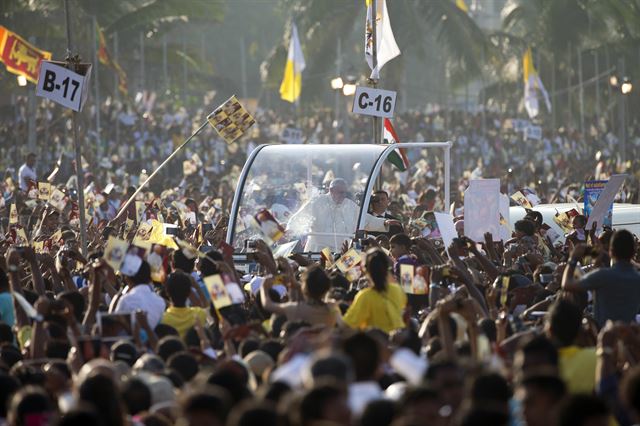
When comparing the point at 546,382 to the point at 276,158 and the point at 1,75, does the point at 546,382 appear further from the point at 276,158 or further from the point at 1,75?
the point at 1,75

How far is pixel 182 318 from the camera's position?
10219 mm

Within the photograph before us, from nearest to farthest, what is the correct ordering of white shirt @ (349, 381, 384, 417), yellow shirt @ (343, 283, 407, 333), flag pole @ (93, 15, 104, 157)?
white shirt @ (349, 381, 384, 417)
yellow shirt @ (343, 283, 407, 333)
flag pole @ (93, 15, 104, 157)

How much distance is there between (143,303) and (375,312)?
5.29ft

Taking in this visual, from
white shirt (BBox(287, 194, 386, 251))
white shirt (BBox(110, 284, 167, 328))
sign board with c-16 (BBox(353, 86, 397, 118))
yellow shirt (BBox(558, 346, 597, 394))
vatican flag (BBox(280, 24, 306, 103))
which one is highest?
vatican flag (BBox(280, 24, 306, 103))

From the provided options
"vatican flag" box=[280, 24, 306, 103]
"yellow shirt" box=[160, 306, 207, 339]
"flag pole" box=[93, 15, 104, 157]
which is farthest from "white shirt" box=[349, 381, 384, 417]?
"flag pole" box=[93, 15, 104, 157]

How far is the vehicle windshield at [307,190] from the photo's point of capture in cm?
1622

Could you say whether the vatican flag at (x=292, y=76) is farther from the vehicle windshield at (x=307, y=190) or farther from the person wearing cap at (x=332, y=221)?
the person wearing cap at (x=332, y=221)

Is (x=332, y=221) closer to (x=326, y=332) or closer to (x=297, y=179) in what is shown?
(x=297, y=179)

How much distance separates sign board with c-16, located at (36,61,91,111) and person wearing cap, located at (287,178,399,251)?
8.49 feet

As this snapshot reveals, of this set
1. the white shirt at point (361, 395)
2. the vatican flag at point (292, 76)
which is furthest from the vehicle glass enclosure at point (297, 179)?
the vatican flag at point (292, 76)

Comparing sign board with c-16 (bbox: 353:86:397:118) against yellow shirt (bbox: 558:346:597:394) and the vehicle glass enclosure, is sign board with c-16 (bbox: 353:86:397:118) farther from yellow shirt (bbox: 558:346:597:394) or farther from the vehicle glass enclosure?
yellow shirt (bbox: 558:346:597:394)

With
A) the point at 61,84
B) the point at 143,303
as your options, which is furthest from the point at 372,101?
the point at 143,303

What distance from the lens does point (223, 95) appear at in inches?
2527

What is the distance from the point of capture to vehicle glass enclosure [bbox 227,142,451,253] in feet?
53.6
